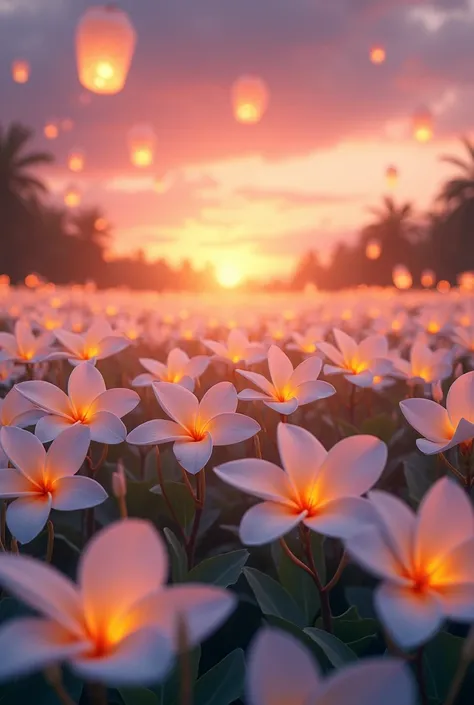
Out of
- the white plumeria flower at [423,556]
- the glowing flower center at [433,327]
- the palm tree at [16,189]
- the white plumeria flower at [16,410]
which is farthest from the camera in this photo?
the palm tree at [16,189]

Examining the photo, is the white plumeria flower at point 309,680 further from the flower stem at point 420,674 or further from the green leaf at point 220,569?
the green leaf at point 220,569

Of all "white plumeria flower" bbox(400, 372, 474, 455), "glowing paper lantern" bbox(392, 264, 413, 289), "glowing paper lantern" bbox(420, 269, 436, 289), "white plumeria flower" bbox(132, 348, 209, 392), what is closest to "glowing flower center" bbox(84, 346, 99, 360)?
"white plumeria flower" bbox(132, 348, 209, 392)

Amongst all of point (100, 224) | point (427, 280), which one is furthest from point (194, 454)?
point (100, 224)

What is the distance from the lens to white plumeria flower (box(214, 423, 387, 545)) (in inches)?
37.0

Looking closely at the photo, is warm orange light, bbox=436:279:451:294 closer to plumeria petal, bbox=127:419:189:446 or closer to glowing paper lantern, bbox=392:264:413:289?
glowing paper lantern, bbox=392:264:413:289

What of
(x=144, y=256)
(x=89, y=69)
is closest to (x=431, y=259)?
(x=144, y=256)

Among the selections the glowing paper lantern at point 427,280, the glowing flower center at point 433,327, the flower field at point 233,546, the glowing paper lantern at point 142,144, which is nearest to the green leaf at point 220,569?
the flower field at point 233,546

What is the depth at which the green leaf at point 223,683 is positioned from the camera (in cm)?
110

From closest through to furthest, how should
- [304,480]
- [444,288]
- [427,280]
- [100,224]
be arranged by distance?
[304,480], [444,288], [427,280], [100,224]

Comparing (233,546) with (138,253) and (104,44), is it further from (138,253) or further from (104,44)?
(138,253)

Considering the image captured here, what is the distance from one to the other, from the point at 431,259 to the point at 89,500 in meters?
46.0

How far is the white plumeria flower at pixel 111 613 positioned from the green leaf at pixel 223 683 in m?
0.43

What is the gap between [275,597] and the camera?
1.29 meters

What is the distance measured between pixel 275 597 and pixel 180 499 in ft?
1.43
